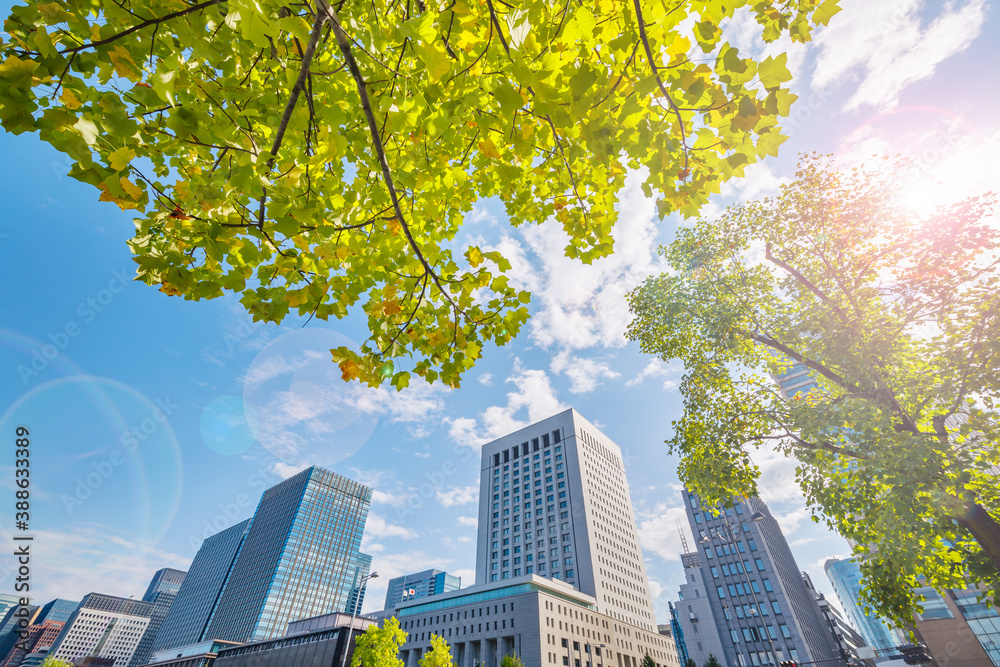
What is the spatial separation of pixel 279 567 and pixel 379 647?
93.7 meters

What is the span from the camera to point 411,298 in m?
2.99

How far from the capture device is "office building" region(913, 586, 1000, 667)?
2686cm

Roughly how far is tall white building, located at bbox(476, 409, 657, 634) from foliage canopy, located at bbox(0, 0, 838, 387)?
7213 cm

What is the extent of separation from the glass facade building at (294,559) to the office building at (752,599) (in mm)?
92107

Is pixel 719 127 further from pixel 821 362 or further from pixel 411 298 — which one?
pixel 821 362

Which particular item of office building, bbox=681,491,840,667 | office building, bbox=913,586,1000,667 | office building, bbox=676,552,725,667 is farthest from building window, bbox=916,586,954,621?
office building, bbox=676,552,725,667

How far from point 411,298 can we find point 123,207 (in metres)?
1.71

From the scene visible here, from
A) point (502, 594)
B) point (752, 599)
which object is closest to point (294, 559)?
point (502, 594)

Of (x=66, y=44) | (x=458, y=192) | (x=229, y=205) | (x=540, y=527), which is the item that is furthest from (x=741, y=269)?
(x=540, y=527)

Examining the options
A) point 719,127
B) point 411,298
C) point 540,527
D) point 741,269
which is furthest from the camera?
point 540,527

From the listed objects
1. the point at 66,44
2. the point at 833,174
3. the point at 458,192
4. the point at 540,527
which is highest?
the point at 540,527

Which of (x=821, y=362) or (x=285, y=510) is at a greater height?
(x=285, y=510)

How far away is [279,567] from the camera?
97375 millimetres

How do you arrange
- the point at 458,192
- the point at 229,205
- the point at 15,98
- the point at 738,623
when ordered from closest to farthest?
the point at 15,98 → the point at 229,205 → the point at 458,192 → the point at 738,623
